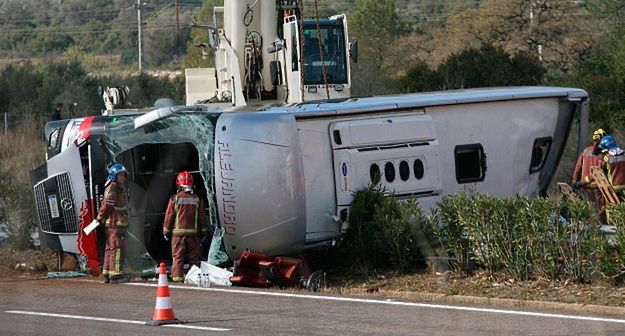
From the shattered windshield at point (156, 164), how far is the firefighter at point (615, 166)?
6116mm

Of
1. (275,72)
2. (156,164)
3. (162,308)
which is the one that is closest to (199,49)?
(275,72)

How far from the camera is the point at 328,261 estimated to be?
18.5 meters

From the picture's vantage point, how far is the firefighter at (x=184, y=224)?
17719mm

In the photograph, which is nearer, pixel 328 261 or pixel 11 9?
pixel 328 261

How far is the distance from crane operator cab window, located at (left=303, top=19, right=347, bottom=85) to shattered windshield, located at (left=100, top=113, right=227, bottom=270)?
4.33 m

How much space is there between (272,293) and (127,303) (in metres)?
1.79

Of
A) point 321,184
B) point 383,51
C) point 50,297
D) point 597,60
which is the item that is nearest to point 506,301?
point 321,184

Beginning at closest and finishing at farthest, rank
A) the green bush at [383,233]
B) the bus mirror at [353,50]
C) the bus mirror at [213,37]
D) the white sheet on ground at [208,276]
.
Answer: the white sheet on ground at [208,276]
the green bush at [383,233]
the bus mirror at [353,50]
the bus mirror at [213,37]

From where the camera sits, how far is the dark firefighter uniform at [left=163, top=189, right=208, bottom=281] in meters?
17.7

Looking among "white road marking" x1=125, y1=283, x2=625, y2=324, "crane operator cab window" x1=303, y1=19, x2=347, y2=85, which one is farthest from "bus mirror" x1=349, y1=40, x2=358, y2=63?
"white road marking" x1=125, y1=283, x2=625, y2=324

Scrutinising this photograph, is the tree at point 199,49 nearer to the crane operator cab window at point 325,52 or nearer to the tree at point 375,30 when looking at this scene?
the tree at point 375,30

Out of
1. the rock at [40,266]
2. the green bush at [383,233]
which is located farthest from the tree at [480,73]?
the green bush at [383,233]

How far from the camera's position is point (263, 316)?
13883 mm

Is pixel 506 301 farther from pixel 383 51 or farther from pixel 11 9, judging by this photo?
pixel 11 9
